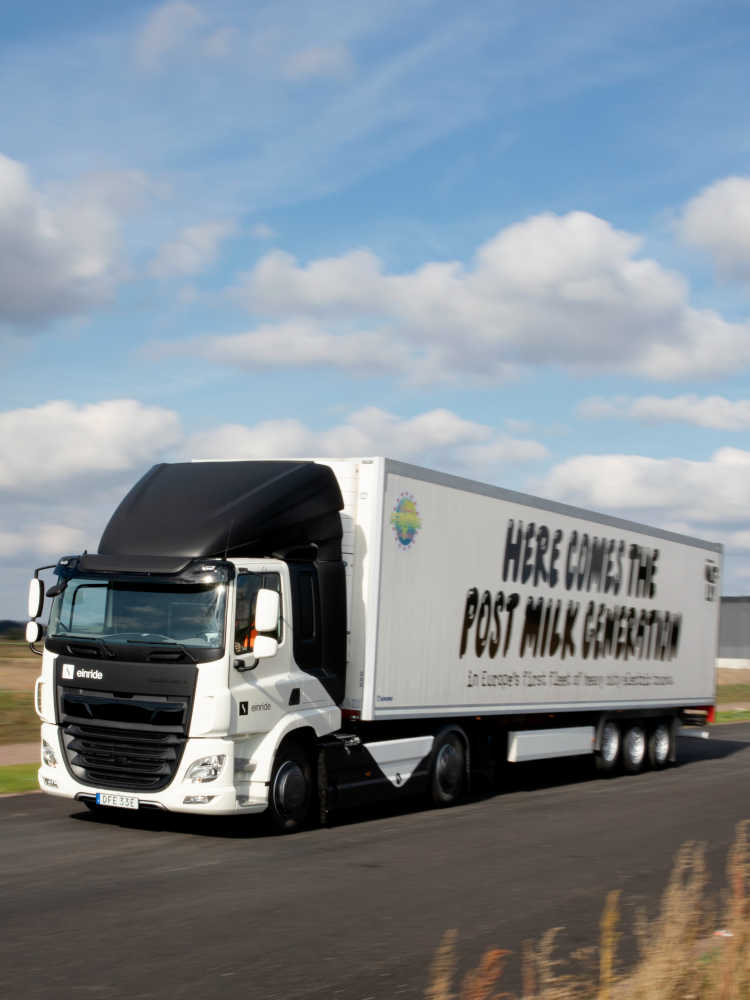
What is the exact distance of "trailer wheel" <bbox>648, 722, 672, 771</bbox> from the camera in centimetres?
2095

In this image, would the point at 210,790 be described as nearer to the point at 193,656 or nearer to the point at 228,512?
the point at 193,656

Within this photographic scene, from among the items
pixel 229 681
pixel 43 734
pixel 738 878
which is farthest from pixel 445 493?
pixel 738 878

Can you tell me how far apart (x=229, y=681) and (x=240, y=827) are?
2060 millimetres

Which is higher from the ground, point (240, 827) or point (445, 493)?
point (445, 493)

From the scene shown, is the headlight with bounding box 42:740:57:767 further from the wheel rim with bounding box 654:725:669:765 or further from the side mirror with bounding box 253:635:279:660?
the wheel rim with bounding box 654:725:669:765

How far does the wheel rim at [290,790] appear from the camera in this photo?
1195 centimetres

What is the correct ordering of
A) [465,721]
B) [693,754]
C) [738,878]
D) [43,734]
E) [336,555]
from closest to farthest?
[738,878] → [43,734] → [336,555] → [465,721] → [693,754]

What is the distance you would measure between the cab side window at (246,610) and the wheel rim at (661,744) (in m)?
11.3

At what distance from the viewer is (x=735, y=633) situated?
77500 millimetres

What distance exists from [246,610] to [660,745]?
11939 mm

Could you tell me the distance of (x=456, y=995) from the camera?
640 cm

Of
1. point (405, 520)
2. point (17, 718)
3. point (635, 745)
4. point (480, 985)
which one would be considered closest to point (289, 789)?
point (405, 520)

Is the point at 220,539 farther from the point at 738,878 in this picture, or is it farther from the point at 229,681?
the point at 738,878

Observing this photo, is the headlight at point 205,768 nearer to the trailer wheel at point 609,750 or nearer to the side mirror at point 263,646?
the side mirror at point 263,646
